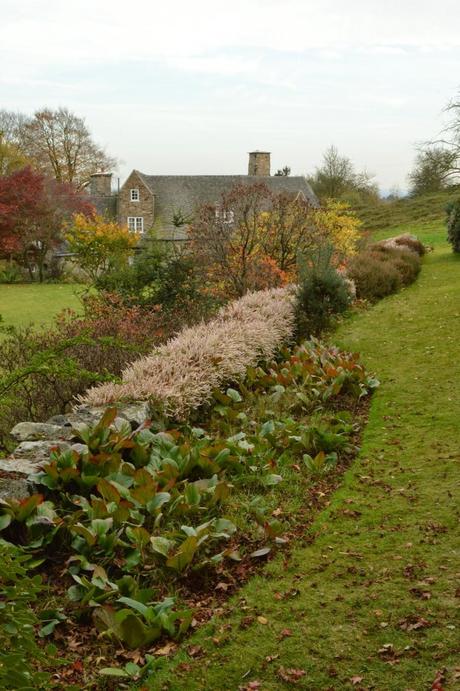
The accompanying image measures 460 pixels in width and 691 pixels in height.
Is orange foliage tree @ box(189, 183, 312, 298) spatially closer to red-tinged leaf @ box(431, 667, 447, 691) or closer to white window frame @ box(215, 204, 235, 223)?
white window frame @ box(215, 204, 235, 223)

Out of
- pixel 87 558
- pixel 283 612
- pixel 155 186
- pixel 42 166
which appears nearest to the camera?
pixel 283 612

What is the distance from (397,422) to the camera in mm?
7438

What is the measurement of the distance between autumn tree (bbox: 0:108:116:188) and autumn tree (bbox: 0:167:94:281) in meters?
12.6

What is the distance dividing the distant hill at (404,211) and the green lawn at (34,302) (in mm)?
21814

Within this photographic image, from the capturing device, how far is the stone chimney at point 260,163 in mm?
45562

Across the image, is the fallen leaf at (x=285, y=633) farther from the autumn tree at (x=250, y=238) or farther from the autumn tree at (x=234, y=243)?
the autumn tree at (x=234, y=243)

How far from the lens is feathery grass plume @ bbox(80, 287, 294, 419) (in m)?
6.63

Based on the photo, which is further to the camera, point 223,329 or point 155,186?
point 155,186

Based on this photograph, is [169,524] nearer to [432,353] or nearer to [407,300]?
[432,353]

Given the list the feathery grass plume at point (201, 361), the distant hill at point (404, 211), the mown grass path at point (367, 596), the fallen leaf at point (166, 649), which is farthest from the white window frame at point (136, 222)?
the fallen leaf at point (166, 649)

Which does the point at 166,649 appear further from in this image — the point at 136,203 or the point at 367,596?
the point at 136,203

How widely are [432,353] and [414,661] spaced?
7282 mm

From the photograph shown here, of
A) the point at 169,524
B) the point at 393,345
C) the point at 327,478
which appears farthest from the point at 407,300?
the point at 169,524

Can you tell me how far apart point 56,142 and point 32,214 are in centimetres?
1660
